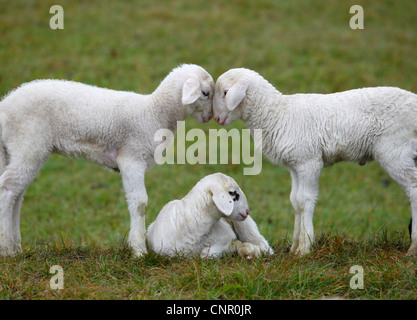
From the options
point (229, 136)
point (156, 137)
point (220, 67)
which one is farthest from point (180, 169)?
point (156, 137)

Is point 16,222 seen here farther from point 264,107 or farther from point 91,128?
point 264,107

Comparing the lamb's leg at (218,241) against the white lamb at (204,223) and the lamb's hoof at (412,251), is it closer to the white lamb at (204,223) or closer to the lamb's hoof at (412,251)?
the white lamb at (204,223)

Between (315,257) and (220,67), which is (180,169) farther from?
(315,257)

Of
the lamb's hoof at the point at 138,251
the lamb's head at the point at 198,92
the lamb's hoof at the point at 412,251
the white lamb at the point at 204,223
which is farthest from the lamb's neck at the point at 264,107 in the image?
the lamb's hoof at the point at 412,251

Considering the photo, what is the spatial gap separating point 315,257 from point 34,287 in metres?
Answer: 2.82

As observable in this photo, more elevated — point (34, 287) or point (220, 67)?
point (220, 67)

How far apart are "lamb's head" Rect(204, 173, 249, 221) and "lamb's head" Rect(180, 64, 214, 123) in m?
0.76

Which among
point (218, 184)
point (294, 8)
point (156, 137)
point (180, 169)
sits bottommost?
point (180, 169)

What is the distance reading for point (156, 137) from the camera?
6.36 metres

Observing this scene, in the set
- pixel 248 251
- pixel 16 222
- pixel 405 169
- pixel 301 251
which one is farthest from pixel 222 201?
pixel 16 222

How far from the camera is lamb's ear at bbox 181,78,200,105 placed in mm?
6145

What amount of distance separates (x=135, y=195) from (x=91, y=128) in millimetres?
854

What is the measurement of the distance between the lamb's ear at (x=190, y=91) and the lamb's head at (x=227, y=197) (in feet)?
2.82
